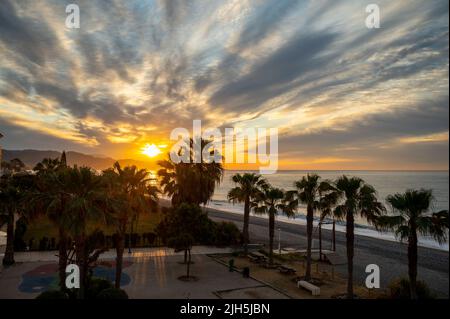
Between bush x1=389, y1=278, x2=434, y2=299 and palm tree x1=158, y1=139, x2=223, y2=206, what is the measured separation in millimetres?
24788

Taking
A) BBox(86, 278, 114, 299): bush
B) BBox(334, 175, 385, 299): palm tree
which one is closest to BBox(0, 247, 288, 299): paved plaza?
BBox(86, 278, 114, 299): bush

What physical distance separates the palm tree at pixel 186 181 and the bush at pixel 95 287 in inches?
846

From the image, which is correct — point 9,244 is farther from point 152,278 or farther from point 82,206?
point 82,206

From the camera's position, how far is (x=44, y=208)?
55.3 feet

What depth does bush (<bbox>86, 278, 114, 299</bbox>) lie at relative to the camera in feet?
58.7

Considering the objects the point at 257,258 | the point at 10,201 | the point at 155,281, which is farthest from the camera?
the point at 257,258

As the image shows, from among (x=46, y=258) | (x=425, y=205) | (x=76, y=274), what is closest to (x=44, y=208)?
(x=76, y=274)

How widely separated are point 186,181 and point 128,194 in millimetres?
20358

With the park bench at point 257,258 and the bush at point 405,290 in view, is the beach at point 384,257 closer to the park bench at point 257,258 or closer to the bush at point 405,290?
the park bench at point 257,258

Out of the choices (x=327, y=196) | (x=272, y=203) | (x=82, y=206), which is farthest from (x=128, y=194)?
(x=272, y=203)

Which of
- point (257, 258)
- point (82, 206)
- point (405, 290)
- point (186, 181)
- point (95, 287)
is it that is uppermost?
point (186, 181)

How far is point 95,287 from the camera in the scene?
61.0ft
